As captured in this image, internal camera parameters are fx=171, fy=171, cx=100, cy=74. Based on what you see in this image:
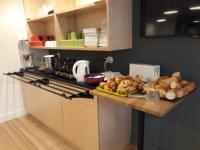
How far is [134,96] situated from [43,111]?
1552 mm

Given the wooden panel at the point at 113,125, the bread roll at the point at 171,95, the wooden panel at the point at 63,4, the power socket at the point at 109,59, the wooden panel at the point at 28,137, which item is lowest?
the wooden panel at the point at 28,137

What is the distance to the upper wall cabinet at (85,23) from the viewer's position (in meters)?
1.60

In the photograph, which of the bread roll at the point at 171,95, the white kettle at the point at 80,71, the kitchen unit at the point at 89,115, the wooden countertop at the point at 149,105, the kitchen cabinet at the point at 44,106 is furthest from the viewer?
the kitchen cabinet at the point at 44,106

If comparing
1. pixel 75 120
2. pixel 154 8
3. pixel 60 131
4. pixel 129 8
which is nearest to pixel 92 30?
pixel 129 8

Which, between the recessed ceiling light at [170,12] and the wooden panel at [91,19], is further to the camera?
the wooden panel at [91,19]

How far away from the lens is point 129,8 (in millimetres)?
1693

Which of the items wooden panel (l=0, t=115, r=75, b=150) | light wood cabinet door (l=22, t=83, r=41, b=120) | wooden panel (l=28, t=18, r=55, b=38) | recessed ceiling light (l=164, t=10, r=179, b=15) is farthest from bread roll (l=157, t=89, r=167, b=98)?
wooden panel (l=28, t=18, r=55, b=38)

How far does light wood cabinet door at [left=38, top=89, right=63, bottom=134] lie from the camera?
2.05 meters

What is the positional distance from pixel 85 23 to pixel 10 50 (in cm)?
131

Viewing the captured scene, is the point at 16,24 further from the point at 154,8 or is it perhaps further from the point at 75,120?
the point at 154,8

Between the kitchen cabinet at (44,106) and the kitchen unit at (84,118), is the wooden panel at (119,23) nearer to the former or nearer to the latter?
the kitchen unit at (84,118)

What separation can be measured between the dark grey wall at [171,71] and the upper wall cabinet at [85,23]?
15 centimetres

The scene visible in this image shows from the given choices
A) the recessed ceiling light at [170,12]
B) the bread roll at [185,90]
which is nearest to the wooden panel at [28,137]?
the bread roll at [185,90]

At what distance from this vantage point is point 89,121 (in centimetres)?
166
